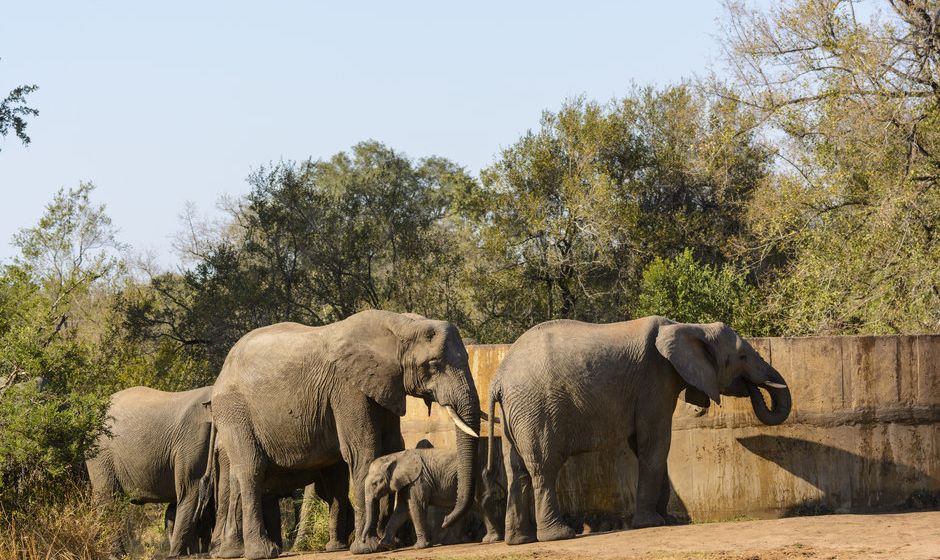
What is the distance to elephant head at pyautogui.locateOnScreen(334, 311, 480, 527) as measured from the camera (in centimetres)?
1425

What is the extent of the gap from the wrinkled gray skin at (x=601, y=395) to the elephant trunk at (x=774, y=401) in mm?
11

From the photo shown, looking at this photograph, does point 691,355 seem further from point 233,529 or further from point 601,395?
point 233,529

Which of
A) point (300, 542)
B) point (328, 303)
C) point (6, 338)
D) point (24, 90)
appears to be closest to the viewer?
point (6, 338)

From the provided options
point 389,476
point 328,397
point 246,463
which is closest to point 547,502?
point 389,476

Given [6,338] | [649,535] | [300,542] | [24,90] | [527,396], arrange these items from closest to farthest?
[649,535] → [527,396] → [6,338] → [300,542] → [24,90]

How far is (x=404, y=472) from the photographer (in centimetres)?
1444

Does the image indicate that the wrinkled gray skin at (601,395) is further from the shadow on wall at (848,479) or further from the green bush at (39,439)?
the green bush at (39,439)

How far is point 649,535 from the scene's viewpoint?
13047 mm

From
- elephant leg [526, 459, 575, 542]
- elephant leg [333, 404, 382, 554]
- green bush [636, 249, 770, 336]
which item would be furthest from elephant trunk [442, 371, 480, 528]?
green bush [636, 249, 770, 336]

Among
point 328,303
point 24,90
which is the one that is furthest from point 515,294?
point 24,90

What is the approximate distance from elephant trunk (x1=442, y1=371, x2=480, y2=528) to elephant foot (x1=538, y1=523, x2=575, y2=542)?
842 mm

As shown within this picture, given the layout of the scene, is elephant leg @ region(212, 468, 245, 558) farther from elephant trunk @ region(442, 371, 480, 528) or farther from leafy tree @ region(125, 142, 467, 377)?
leafy tree @ region(125, 142, 467, 377)

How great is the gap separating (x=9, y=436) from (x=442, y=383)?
15.4ft

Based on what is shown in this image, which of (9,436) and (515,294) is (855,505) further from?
(515,294)
